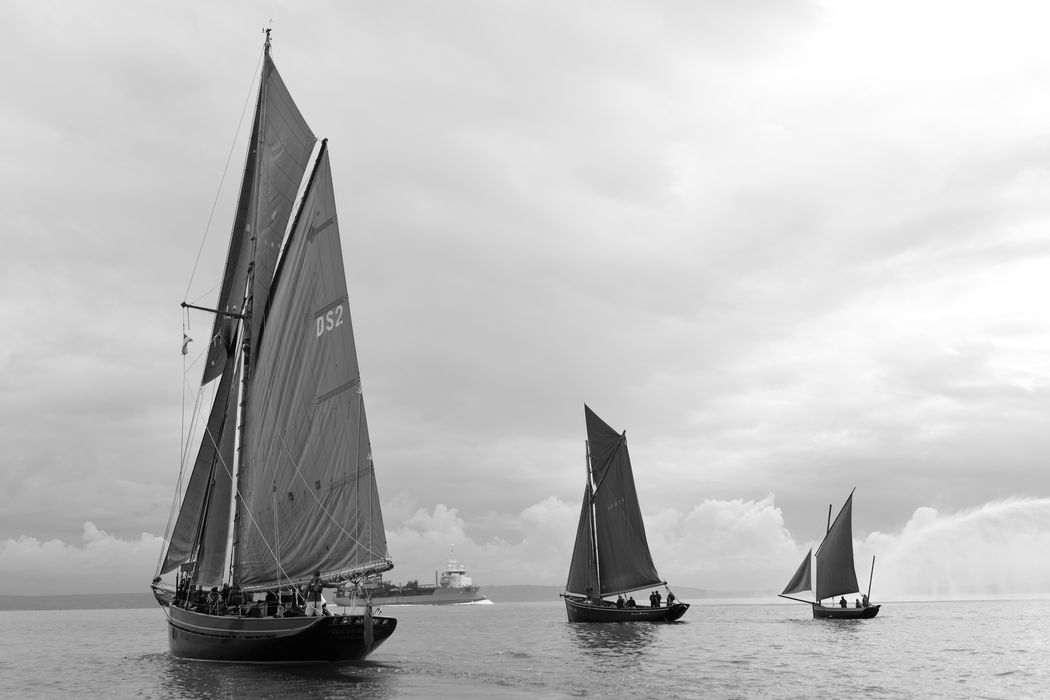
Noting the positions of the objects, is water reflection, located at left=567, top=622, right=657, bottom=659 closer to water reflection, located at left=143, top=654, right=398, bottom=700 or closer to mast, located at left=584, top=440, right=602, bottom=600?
mast, located at left=584, top=440, right=602, bottom=600

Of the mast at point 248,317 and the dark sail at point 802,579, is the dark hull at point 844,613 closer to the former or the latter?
the dark sail at point 802,579

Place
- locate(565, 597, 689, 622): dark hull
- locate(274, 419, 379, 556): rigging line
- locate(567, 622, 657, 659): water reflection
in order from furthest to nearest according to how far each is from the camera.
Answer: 1. locate(565, 597, 689, 622): dark hull
2. locate(567, 622, 657, 659): water reflection
3. locate(274, 419, 379, 556): rigging line

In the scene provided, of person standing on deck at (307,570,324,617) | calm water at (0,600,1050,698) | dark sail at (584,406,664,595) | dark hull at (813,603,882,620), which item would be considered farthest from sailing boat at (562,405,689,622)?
person standing on deck at (307,570,324,617)

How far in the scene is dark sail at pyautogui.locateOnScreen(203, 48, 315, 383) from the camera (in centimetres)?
4684

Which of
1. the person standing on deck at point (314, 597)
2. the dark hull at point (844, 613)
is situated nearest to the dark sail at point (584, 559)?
the dark hull at point (844, 613)

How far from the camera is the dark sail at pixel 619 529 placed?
3189 inches

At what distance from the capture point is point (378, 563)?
41.3 meters

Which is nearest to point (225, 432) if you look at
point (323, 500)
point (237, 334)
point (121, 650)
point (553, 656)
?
point (237, 334)

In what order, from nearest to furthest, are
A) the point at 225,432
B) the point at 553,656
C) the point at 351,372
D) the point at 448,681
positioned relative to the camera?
the point at 448,681 < the point at 351,372 < the point at 225,432 < the point at 553,656

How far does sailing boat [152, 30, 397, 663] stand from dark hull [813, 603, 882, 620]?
67.2 metres

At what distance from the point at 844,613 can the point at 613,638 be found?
38.5 meters

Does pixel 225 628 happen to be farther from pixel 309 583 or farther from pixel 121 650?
pixel 121 650

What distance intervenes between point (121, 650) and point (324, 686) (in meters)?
45.2

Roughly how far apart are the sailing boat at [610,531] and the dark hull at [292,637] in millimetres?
42320
